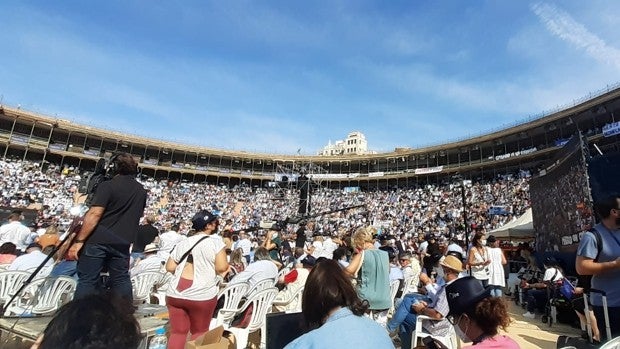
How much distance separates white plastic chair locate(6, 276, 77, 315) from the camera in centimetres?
358

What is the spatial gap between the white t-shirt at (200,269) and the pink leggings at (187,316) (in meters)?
0.05

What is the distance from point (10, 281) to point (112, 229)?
181 centimetres

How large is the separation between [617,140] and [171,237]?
1138 inches

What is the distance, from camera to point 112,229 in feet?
10.7

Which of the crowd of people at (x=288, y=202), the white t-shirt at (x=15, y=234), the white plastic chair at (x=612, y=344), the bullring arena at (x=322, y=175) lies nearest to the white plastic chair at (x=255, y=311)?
the white plastic chair at (x=612, y=344)

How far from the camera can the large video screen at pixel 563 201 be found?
8047 mm

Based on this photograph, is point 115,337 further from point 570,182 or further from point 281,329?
point 570,182

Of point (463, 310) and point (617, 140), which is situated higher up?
point (617, 140)

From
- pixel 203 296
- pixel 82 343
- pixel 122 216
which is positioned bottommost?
pixel 203 296

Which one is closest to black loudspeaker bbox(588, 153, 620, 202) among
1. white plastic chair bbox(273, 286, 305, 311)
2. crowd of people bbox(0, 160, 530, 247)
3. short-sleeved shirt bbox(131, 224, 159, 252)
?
white plastic chair bbox(273, 286, 305, 311)

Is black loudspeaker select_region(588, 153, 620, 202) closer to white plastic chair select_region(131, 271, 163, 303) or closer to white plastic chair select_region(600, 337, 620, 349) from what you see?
white plastic chair select_region(600, 337, 620, 349)

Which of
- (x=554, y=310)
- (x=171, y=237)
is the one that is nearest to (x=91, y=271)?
(x=171, y=237)

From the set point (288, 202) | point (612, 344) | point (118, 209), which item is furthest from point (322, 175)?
point (612, 344)

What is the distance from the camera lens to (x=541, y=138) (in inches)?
1211
